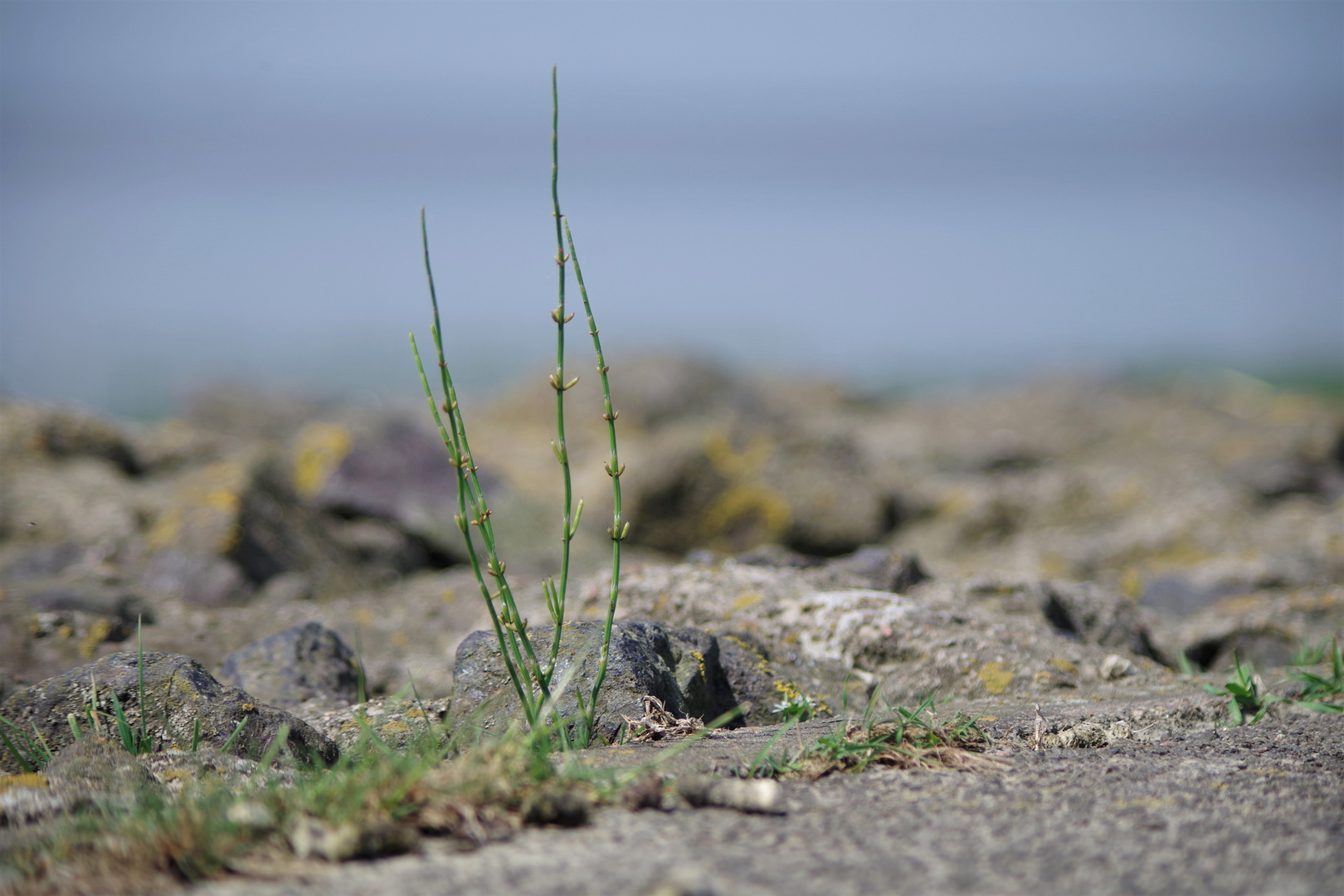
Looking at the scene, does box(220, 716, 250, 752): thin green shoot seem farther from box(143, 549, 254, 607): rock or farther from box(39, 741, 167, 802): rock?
box(143, 549, 254, 607): rock

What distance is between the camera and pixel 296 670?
373cm

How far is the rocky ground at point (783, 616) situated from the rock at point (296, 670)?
17mm

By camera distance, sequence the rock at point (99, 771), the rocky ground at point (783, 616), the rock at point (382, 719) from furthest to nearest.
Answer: the rock at point (382, 719) → the rock at point (99, 771) → the rocky ground at point (783, 616)

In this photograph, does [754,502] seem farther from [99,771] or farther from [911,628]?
[99,771]

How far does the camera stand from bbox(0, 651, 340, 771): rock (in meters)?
2.79

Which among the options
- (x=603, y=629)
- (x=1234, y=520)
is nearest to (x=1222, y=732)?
(x=603, y=629)

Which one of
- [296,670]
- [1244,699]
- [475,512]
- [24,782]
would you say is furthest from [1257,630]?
[24,782]

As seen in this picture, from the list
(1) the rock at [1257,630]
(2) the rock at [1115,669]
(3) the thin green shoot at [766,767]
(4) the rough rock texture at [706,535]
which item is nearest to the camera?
(3) the thin green shoot at [766,767]

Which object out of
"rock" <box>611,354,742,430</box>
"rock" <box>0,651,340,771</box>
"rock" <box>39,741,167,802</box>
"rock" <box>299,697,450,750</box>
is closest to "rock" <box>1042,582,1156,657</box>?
"rock" <box>299,697,450,750</box>

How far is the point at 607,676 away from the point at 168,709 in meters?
1.51

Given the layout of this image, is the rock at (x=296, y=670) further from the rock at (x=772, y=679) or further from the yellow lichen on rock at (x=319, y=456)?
the yellow lichen on rock at (x=319, y=456)

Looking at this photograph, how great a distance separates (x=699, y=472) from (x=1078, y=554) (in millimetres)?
3439

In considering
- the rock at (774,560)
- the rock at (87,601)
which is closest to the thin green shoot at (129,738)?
the rock at (87,601)

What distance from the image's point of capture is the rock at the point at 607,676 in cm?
275
